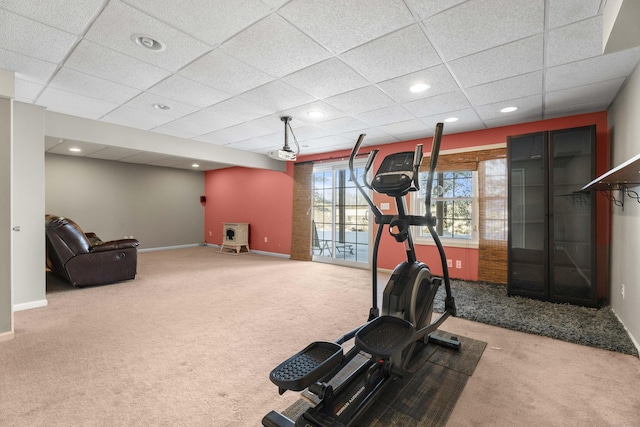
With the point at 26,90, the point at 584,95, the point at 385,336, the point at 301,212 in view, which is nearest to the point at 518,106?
the point at 584,95

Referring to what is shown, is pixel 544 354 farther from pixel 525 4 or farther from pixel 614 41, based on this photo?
pixel 525 4

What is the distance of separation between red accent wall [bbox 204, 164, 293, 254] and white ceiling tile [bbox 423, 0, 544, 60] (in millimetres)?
5031

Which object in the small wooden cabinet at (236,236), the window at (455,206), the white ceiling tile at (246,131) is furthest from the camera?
the small wooden cabinet at (236,236)

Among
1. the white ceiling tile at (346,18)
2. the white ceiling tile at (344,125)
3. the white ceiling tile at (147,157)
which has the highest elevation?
the white ceiling tile at (344,125)

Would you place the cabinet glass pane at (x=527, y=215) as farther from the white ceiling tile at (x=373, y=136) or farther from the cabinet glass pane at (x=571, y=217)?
the white ceiling tile at (x=373, y=136)

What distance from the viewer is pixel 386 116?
382 centimetres

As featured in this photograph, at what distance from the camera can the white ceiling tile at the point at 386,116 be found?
358cm

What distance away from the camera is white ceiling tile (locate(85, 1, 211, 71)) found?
1.86 meters

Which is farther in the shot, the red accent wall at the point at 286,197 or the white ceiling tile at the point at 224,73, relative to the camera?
the red accent wall at the point at 286,197

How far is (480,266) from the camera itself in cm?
438

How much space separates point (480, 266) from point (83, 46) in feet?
17.2

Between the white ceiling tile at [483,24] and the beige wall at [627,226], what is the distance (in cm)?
141

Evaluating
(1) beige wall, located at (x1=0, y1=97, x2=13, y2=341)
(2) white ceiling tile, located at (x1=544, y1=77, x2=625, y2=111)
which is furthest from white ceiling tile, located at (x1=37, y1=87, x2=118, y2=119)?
(2) white ceiling tile, located at (x1=544, y1=77, x2=625, y2=111)

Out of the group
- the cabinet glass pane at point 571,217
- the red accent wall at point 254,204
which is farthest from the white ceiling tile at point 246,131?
the cabinet glass pane at point 571,217
